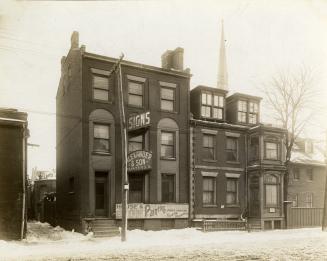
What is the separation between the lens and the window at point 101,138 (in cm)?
2052

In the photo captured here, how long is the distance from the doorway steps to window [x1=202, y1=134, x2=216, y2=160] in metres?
7.33

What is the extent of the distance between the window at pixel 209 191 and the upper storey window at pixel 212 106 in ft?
13.2

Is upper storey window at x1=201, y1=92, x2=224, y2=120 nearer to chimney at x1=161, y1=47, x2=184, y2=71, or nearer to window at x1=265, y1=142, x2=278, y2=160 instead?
chimney at x1=161, y1=47, x2=184, y2=71

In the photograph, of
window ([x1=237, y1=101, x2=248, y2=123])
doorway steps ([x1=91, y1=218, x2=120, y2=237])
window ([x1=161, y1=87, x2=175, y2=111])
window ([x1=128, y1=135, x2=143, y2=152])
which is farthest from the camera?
window ([x1=237, y1=101, x2=248, y2=123])

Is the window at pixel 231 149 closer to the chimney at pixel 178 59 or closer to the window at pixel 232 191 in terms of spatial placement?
the window at pixel 232 191

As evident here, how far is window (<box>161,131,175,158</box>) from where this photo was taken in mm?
22547

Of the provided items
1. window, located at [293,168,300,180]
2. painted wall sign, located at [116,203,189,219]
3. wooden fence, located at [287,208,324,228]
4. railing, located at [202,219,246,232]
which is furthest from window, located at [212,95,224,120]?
window, located at [293,168,300,180]

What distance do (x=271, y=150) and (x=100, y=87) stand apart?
11.6 metres

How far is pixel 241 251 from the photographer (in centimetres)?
1363

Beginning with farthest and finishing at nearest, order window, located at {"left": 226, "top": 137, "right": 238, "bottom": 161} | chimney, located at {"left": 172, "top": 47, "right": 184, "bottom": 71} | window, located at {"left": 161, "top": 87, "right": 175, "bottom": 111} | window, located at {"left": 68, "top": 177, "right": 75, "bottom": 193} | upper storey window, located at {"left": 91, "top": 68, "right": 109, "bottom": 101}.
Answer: window, located at {"left": 226, "top": 137, "right": 238, "bottom": 161}
chimney, located at {"left": 172, "top": 47, "right": 184, "bottom": 71}
window, located at {"left": 161, "top": 87, "right": 175, "bottom": 111}
window, located at {"left": 68, "top": 177, "right": 75, "bottom": 193}
upper storey window, located at {"left": 91, "top": 68, "right": 109, "bottom": 101}

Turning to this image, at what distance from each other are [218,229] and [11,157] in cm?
1146

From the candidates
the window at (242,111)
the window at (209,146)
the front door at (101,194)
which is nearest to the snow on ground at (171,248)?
the front door at (101,194)

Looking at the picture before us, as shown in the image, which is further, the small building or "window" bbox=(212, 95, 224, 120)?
"window" bbox=(212, 95, 224, 120)

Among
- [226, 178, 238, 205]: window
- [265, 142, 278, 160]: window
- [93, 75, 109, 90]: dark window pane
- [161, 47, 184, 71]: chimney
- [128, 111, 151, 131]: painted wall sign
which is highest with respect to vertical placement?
[161, 47, 184, 71]: chimney
